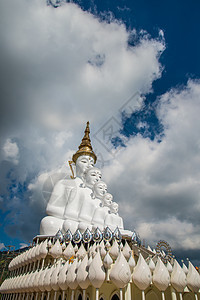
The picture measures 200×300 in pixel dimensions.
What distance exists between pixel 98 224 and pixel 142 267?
28.9 ft

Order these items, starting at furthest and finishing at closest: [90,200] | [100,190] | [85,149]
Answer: [85,149] → [100,190] → [90,200]

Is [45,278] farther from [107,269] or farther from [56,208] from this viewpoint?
[56,208]

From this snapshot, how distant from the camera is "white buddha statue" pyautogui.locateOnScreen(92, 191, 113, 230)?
15.8 m

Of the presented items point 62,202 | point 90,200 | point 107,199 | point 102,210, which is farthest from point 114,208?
point 62,202

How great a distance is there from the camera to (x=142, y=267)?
23.7 ft

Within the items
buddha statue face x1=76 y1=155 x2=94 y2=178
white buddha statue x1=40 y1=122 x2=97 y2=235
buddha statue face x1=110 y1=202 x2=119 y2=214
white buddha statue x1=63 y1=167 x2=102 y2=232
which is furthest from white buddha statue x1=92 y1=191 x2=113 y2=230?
buddha statue face x1=76 y1=155 x2=94 y2=178

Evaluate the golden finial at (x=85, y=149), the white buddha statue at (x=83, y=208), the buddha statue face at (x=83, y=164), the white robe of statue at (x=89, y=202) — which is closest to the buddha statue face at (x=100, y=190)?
the white robe of statue at (x=89, y=202)

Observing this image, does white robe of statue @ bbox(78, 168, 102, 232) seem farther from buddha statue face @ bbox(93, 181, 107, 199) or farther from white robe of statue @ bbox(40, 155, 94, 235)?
white robe of statue @ bbox(40, 155, 94, 235)

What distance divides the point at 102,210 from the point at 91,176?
3.99 meters

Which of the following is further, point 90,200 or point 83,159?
point 83,159

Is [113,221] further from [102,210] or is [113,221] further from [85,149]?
[85,149]

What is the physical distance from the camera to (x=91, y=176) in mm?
19641

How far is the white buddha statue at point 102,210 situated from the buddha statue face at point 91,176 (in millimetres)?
815

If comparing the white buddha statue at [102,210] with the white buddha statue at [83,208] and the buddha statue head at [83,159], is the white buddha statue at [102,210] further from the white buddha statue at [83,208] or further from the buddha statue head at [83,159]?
the buddha statue head at [83,159]
